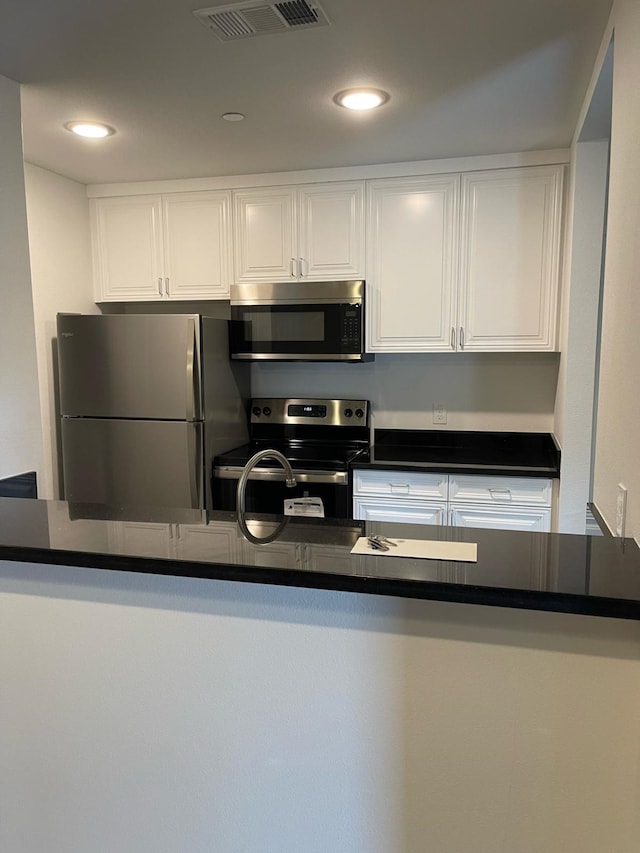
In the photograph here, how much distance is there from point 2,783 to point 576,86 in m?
2.60

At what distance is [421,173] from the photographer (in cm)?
307

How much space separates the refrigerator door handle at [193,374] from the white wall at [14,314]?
0.85 m

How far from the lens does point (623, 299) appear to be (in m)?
1.37

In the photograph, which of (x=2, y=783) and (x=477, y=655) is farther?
(x=2, y=783)

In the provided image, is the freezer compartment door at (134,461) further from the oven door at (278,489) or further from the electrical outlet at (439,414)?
the electrical outlet at (439,414)

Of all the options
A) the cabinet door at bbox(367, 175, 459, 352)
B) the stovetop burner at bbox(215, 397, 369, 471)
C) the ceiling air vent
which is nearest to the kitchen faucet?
the ceiling air vent

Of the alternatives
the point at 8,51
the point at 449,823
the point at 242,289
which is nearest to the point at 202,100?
the point at 8,51

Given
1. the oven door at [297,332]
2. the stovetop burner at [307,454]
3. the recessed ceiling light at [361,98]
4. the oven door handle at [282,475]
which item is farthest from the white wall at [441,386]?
the recessed ceiling light at [361,98]

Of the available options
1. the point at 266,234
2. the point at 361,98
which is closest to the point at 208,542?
the point at 361,98

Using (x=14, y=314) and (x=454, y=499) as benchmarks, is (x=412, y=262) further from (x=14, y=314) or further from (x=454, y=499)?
(x=14, y=314)

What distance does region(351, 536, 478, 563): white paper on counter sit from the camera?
3.66 feet

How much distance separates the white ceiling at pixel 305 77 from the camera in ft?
5.60

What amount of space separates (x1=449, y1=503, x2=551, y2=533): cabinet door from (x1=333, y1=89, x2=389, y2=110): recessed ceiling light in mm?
1755

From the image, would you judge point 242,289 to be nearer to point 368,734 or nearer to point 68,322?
point 68,322
